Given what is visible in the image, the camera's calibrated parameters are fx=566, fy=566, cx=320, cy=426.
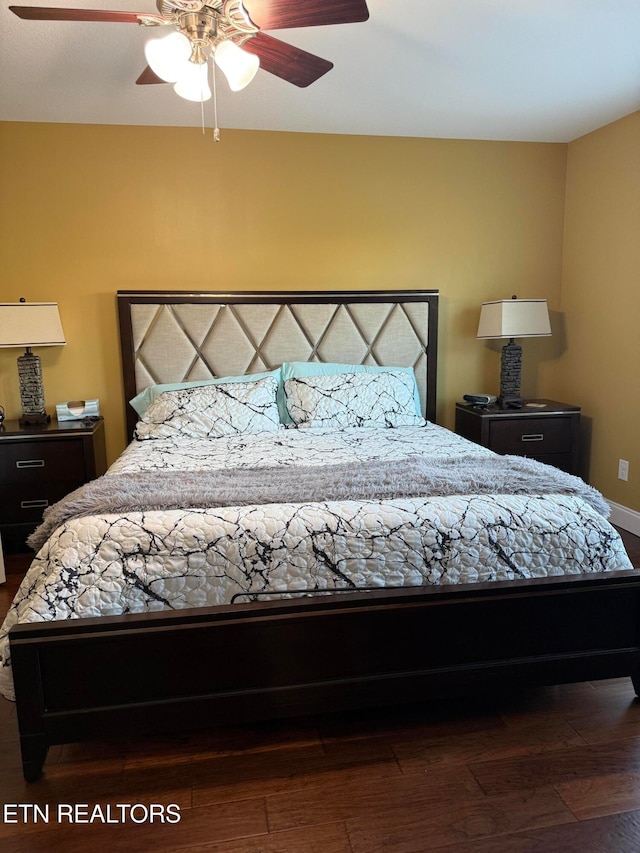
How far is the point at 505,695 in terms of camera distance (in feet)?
6.52

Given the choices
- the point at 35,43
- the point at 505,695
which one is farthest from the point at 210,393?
the point at 505,695

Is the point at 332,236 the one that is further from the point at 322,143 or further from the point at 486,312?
the point at 486,312

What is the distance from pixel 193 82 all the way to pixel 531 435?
110 inches

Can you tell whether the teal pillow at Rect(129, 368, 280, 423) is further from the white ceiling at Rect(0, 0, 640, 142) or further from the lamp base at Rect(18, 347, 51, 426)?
the white ceiling at Rect(0, 0, 640, 142)

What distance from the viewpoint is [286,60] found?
6.87 feet

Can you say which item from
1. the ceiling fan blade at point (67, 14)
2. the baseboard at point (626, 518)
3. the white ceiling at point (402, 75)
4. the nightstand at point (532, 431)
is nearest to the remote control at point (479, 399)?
the nightstand at point (532, 431)

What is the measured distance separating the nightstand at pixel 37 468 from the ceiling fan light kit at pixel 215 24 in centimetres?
201

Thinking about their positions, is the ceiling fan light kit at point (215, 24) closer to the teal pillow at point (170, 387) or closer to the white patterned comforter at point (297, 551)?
the white patterned comforter at point (297, 551)

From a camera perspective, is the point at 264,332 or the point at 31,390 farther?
the point at 264,332

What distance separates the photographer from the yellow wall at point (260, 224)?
348cm

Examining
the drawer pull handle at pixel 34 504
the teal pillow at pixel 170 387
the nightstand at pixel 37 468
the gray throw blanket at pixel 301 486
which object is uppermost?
the teal pillow at pixel 170 387

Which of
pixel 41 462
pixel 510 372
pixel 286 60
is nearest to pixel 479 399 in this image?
pixel 510 372

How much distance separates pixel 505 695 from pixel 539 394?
269cm

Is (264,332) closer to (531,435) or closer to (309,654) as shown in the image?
(531,435)
